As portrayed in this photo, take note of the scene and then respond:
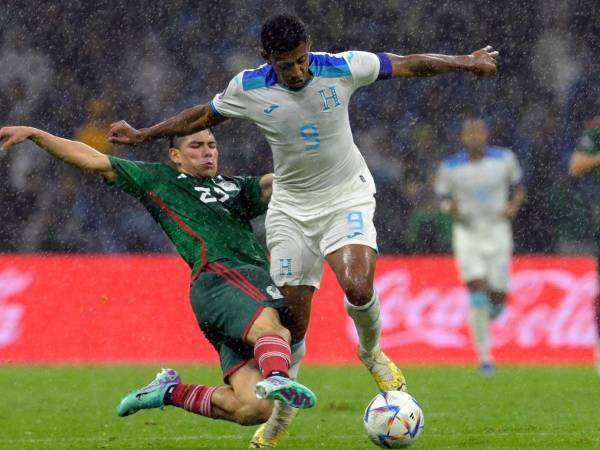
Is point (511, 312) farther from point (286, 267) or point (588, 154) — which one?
point (286, 267)

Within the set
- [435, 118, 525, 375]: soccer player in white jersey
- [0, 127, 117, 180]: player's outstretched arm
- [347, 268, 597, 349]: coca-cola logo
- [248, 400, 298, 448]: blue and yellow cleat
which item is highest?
[0, 127, 117, 180]: player's outstretched arm

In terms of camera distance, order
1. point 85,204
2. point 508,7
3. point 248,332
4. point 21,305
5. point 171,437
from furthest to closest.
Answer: point 508,7, point 85,204, point 21,305, point 171,437, point 248,332

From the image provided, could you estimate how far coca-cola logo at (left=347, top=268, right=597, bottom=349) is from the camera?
12.8 metres

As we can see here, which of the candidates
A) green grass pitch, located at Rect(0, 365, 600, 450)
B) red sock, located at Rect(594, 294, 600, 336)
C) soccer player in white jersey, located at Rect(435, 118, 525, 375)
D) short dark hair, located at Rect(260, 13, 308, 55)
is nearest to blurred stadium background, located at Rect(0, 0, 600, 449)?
green grass pitch, located at Rect(0, 365, 600, 450)

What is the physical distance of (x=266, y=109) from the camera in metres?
6.79

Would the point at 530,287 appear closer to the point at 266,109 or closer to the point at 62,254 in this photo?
the point at 62,254

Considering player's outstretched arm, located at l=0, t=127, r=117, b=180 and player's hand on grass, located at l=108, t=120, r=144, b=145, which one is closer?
player's outstretched arm, located at l=0, t=127, r=117, b=180

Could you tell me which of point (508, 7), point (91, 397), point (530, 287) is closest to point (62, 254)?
point (91, 397)

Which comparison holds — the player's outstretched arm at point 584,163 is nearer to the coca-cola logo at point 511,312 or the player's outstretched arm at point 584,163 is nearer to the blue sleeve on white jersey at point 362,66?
the blue sleeve on white jersey at point 362,66

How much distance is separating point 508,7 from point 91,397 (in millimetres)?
7696

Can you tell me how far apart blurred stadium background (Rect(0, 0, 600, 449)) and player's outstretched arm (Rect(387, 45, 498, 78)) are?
4.91m

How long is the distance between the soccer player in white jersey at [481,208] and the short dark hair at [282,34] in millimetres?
6163

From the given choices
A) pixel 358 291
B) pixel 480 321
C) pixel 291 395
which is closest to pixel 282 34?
pixel 358 291

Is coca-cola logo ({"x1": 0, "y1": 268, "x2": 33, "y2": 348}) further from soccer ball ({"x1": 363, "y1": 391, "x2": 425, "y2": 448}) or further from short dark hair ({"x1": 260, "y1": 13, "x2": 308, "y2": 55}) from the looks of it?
soccer ball ({"x1": 363, "y1": 391, "x2": 425, "y2": 448})
